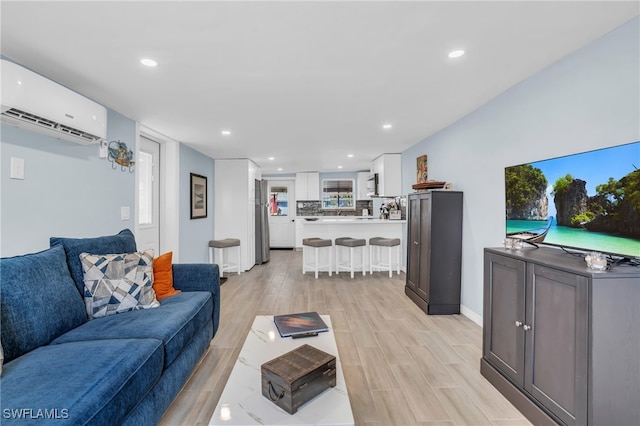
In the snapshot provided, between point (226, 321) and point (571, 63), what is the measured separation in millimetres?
3757

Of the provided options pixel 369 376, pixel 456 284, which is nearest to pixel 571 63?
pixel 456 284

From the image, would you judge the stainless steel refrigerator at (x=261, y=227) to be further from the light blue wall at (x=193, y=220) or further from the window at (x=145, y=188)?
the window at (x=145, y=188)

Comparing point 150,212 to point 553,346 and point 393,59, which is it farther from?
point 553,346

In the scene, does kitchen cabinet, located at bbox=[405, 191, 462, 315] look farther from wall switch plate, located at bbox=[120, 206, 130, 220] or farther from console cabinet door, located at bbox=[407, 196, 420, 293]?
wall switch plate, located at bbox=[120, 206, 130, 220]

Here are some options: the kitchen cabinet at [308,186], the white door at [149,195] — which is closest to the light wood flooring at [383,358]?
the white door at [149,195]

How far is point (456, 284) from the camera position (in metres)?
3.34

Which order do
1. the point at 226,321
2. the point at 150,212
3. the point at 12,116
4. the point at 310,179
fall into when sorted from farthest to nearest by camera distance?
the point at 310,179, the point at 150,212, the point at 226,321, the point at 12,116

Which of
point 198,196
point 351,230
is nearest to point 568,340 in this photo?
point 351,230

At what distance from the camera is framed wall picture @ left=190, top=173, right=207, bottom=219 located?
479 centimetres

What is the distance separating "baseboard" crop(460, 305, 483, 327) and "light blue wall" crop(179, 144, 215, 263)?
3994 millimetres

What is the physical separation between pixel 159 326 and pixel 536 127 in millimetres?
3085

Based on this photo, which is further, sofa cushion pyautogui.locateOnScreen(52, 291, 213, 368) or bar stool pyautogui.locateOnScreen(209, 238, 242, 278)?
bar stool pyautogui.locateOnScreen(209, 238, 242, 278)

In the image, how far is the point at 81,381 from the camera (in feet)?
3.85

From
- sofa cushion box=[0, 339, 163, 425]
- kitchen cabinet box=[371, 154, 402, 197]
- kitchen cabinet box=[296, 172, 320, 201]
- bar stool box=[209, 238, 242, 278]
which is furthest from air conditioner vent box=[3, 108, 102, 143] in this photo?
kitchen cabinet box=[296, 172, 320, 201]
